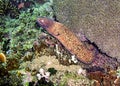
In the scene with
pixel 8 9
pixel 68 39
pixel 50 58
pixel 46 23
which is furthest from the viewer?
pixel 8 9

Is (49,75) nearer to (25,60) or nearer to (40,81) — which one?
(40,81)

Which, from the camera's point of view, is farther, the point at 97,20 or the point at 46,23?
the point at 46,23

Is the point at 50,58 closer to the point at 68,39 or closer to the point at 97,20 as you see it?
the point at 68,39

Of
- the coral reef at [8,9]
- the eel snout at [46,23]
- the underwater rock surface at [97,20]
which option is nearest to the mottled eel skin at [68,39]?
the eel snout at [46,23]

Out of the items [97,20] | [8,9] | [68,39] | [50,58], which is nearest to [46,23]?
[68,39]

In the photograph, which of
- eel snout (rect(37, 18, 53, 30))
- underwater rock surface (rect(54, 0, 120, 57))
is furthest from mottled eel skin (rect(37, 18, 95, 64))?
underwater rock surface (rect(54, 0, 120, 57))

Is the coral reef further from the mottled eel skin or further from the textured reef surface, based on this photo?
the mottled eel skin

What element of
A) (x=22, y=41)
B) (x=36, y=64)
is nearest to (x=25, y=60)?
(x=36, y=64)
